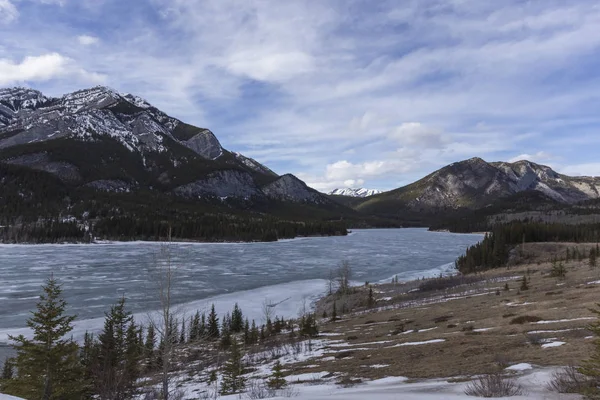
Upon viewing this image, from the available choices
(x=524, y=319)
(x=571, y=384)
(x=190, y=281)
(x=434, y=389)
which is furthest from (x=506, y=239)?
(x=571, y=384)

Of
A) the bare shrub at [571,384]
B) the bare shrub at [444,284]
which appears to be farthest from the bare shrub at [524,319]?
the bare shrub at [444,284]

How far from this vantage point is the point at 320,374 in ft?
55.0

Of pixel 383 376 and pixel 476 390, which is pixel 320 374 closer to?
pixel 383 376

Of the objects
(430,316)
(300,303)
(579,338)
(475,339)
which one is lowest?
(300,303)

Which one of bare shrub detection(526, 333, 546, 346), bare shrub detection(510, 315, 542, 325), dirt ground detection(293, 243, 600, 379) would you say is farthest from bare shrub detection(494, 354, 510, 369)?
bare shrub detection(510, 315, 542, 325)

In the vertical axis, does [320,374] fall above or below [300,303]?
above

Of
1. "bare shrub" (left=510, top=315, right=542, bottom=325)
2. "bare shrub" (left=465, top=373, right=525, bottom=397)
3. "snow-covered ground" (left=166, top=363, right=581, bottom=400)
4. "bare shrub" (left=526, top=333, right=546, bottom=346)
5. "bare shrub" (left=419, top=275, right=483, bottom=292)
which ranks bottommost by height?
"bare shrub" (left=419, top=275, right=483, bottom=292)

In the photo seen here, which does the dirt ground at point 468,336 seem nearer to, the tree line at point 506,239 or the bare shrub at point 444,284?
the bare shrub at point 444,284

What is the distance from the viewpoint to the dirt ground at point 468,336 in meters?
13.9

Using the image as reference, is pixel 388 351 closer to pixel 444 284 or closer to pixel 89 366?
pixel 89 366

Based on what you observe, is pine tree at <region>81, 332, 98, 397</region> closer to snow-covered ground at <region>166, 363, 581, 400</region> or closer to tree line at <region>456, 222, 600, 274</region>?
snow-covered ground at <region>166, 363, 581, 400</region>

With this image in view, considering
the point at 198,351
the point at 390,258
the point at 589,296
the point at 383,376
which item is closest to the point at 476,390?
the point at 383,376

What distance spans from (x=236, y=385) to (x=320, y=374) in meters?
3.91

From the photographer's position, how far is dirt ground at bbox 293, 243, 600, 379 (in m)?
13.9
